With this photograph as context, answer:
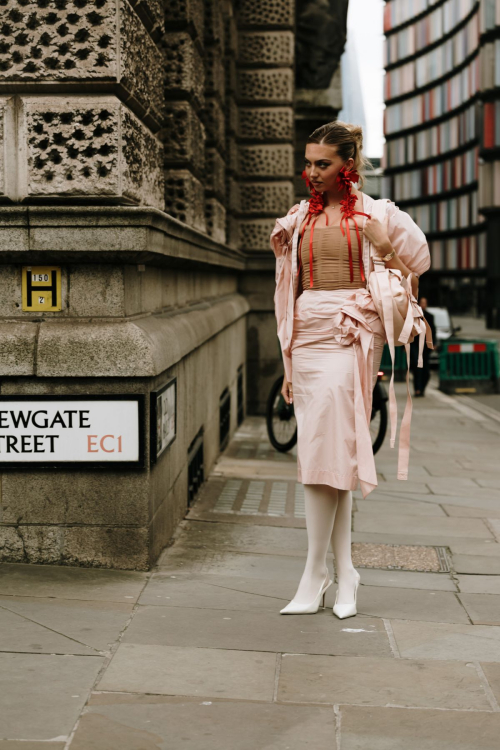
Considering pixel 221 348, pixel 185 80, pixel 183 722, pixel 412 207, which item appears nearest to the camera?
pixel 183 722

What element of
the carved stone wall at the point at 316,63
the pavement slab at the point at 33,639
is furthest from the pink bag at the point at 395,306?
the carved stone wall at the point at 316,63

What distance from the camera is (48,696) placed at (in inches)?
128

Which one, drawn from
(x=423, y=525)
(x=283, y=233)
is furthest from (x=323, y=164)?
(x=423, y=525)

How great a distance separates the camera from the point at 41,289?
4.79 meters

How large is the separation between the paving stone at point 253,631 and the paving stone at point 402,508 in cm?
265

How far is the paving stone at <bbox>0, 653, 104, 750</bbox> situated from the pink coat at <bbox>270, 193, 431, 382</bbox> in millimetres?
1599

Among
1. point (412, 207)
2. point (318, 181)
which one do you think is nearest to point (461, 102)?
point (412, 207)

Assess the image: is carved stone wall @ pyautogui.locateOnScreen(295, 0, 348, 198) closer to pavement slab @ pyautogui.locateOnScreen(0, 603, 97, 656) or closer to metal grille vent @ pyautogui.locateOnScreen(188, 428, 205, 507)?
metal grille vent @ pyautogui.locateOnScreen(188, 428, 205, 507)

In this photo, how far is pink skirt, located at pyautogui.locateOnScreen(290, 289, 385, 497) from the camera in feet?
14.0

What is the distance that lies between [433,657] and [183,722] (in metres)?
1.11

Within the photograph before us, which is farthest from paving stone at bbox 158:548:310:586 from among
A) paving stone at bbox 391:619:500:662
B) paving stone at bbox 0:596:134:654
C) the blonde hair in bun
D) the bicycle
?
the bicycle

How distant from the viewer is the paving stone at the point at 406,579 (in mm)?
4930

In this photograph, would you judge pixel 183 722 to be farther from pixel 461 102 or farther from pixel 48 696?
pixel 461 102

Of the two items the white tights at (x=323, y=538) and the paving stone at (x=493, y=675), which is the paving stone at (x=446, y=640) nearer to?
the paving stone at (x=493, y=675)
